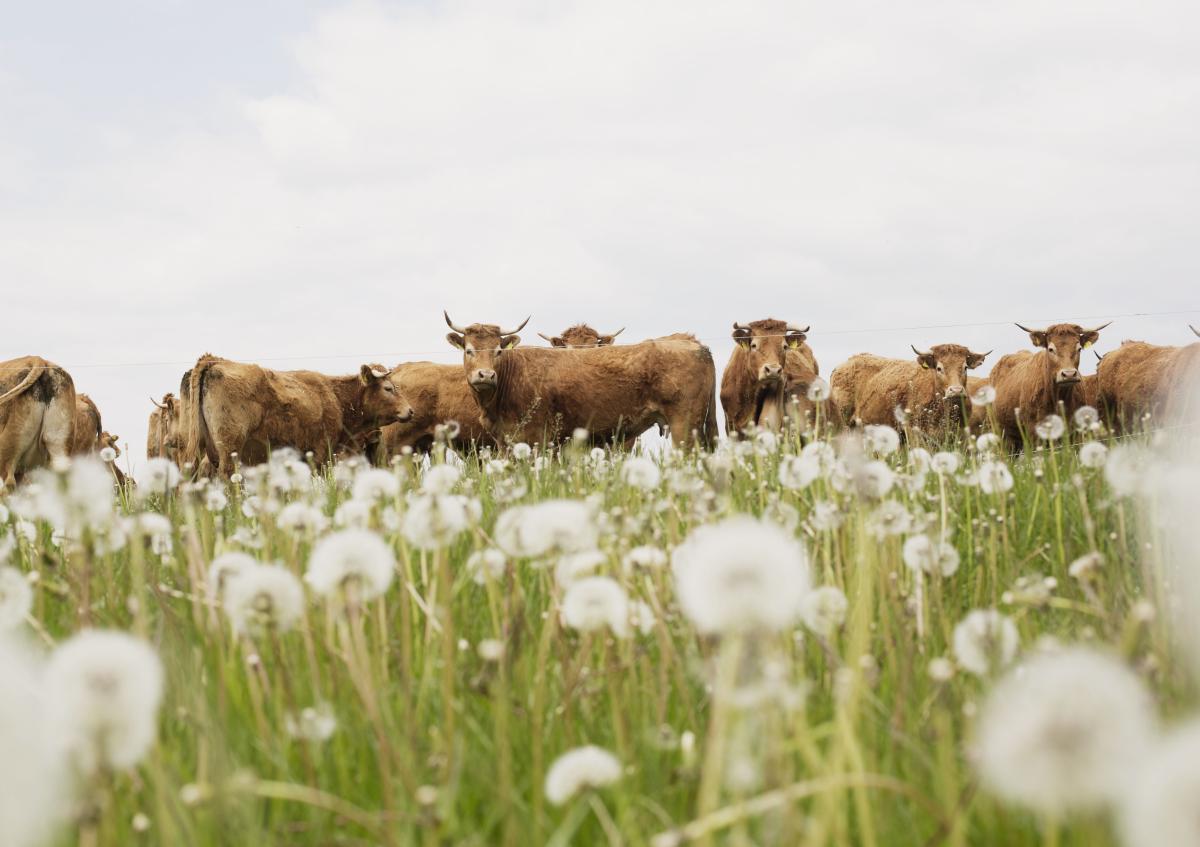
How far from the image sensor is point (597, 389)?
747 inches

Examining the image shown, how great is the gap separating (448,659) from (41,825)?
4.11 feet

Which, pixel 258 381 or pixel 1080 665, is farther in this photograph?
pixel 258 381

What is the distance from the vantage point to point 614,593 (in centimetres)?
257

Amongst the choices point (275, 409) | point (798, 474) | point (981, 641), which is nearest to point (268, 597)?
point (981, 641)

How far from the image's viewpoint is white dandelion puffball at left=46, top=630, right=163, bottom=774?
147 centimetres

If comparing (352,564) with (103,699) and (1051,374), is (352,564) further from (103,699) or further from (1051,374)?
(1051,374)

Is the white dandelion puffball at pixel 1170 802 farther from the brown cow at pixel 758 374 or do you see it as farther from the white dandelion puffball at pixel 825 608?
the brown cow at pixel 758 374

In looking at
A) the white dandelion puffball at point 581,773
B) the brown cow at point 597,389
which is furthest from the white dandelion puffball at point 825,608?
the brown cow at point 597,389

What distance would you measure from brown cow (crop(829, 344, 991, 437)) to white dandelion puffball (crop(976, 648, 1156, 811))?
15.5 meters

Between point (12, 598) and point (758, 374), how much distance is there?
1644 cm

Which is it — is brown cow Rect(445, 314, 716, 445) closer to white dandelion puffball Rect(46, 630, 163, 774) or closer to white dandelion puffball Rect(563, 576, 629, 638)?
white dandelion puffball Rect(563, 576, 629, 638)

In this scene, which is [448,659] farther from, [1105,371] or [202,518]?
[1105,371]

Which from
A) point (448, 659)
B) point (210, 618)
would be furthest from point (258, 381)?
point (448, 659)

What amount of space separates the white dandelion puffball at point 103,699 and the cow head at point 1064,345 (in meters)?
18.1
